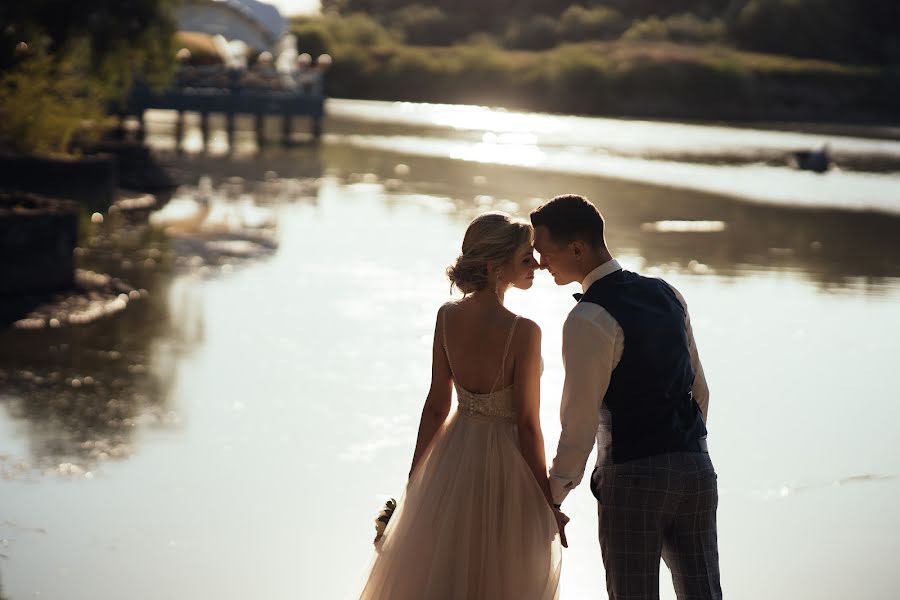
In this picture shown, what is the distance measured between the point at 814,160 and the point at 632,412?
34.5m

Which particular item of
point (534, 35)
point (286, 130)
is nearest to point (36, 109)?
point (286, 130)

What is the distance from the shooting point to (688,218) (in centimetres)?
2362

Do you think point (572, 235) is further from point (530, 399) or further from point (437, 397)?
point (437, 397)

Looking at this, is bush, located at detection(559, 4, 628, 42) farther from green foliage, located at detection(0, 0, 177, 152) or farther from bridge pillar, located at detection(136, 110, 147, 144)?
green foliage, located at detection(0, 0, 177, 152)

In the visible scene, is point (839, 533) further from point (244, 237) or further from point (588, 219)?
point (244, 237)

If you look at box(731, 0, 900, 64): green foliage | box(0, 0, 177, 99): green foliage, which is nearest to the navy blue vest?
box(0, 0, 177, 99): green foliage

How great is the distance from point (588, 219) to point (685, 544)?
39.1 inches

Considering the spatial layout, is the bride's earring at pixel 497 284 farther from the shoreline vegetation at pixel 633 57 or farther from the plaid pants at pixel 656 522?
the shoreline vegetation at pixel 633 57

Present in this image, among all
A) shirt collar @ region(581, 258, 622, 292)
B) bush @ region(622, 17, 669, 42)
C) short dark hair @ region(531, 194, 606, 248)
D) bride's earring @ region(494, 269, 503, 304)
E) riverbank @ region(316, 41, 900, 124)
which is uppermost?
short dark hair @ region(531, 194, 606, 248)

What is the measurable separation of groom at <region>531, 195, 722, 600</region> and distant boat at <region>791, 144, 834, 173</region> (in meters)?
34.0

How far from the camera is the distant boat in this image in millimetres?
36906

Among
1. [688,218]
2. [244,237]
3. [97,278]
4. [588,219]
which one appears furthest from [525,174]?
[588,219]

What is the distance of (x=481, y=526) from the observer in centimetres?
446

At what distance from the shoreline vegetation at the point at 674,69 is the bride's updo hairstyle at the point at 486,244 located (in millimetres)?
81440
